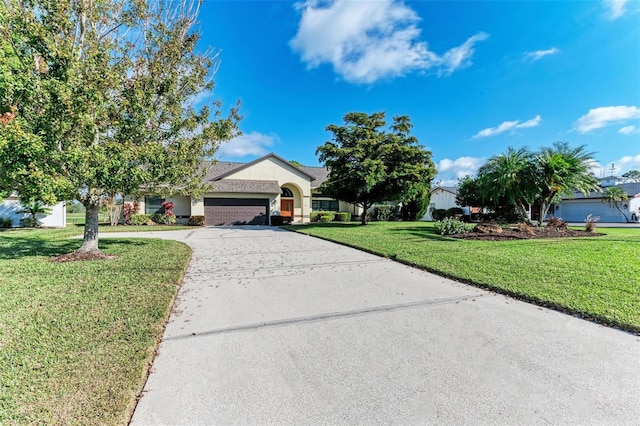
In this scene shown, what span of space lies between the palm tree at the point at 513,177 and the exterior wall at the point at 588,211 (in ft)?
69.1

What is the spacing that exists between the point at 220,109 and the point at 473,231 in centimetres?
1105

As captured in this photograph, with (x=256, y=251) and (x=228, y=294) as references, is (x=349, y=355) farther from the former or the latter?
(x=256, y=251)

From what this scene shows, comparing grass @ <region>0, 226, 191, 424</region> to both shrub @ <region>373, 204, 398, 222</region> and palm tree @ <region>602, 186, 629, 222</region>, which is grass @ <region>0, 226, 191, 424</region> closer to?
shrub @ <region>373, 204, 398, 222</region>

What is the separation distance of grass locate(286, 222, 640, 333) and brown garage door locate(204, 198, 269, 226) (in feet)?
45.2

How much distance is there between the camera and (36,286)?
17.5 feet

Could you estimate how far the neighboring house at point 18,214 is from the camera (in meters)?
18.5

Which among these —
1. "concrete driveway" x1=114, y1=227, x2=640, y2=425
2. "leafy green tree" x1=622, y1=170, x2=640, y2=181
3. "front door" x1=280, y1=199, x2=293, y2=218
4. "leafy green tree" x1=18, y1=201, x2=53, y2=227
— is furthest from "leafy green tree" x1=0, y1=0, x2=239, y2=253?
"leafy green tree" x1=622, y1=170, x2=640, y2=181

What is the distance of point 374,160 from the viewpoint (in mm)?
16531

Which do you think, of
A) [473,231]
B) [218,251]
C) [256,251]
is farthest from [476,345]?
[473,231]

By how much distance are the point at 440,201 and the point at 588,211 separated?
13697mm

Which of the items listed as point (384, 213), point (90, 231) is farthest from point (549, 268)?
point (384, 213)

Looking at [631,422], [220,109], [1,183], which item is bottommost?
[631,422]

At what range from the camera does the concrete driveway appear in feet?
7.73

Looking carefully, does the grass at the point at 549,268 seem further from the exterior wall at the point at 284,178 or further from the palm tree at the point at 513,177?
the exterior wall at the point at 284,178
